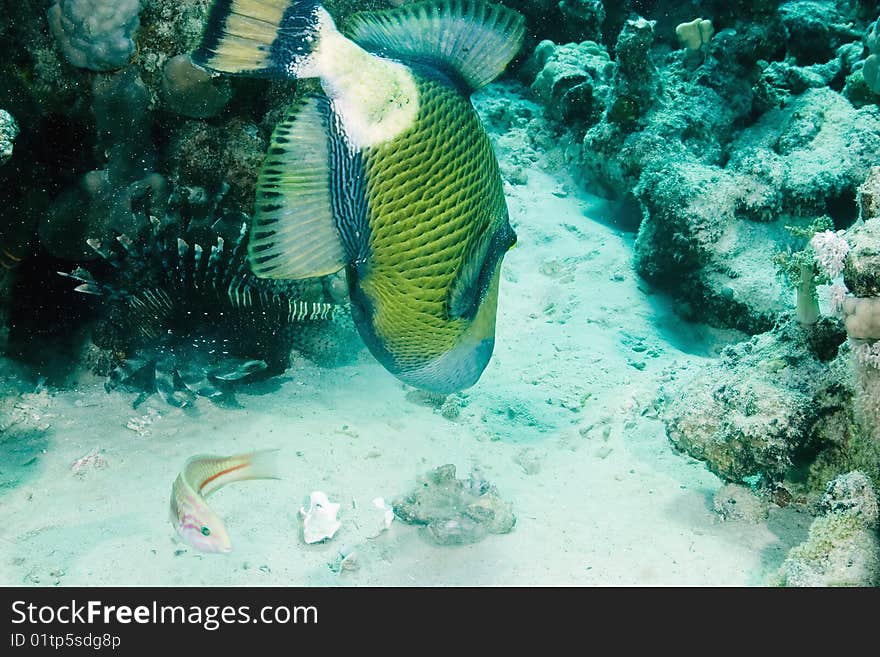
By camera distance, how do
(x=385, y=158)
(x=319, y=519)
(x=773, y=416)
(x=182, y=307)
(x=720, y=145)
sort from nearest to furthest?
(x=385, y=158) → (x=773, y=416) → (x=319, y=519) → (x=182, y=307) → (x=720, y=145)

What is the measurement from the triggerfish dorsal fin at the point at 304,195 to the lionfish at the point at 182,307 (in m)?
1.90

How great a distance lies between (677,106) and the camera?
5535 millimetres

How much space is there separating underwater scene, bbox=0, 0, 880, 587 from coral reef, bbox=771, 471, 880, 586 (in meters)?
0.01

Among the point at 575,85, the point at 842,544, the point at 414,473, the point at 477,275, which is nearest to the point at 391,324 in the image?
the point at 477,275

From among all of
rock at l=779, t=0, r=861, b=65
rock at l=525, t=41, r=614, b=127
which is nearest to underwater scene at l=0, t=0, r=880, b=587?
rock at l=525, t=41, r=614, b=127

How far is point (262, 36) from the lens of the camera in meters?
1.44

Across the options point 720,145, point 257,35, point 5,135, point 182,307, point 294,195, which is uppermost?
point 257,35

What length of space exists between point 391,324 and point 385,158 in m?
0.47

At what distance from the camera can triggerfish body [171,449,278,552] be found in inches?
80.5

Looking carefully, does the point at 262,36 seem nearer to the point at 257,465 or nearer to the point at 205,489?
the point at 257,465

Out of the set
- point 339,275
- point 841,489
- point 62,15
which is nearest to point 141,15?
point 62,15

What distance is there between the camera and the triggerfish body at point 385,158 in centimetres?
145

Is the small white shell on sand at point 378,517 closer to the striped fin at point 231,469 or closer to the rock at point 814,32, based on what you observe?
the striped fin at point 231,469

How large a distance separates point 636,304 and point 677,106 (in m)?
2.00
